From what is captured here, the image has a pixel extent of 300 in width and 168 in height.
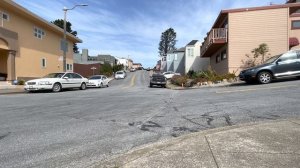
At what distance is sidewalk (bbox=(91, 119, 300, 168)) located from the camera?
4.49 meters

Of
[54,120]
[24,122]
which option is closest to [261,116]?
[54,120]

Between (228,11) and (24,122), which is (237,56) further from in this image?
(24,122)

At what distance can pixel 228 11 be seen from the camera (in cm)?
2630

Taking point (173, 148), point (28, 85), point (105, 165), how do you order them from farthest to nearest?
point (28, 85) < point (173, 148) < point (105, 165)

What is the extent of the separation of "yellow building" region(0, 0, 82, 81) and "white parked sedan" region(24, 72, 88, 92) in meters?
3.65

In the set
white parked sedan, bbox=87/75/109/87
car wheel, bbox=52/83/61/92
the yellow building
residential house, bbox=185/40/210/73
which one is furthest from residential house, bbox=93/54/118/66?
car wheel, bbox=52/83/61/92

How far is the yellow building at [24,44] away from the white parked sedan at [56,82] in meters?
3.65

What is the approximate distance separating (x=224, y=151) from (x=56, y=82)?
19335 mm

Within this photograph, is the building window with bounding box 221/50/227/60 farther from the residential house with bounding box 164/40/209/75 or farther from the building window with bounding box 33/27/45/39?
the building window with bounding box 33/27/45/39

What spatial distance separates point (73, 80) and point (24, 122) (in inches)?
656

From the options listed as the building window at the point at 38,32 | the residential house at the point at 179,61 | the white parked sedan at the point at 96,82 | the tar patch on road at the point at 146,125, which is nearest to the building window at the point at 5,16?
the building window at the point at 38,32

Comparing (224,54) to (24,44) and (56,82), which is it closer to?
(56,82)

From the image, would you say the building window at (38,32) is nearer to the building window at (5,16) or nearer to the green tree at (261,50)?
the building window at (5,16)

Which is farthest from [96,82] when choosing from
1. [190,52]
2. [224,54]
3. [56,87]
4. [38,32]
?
[190,52]
